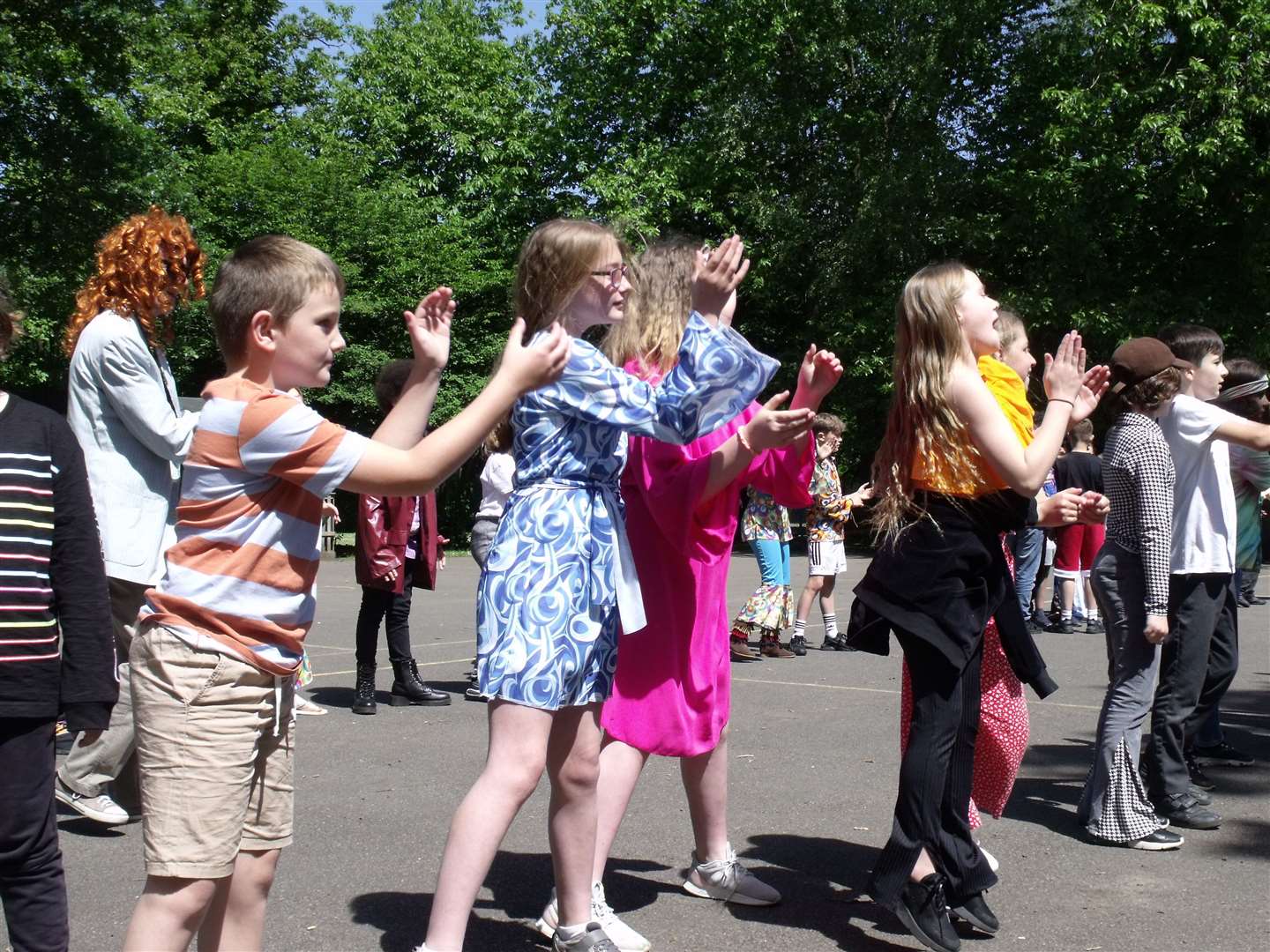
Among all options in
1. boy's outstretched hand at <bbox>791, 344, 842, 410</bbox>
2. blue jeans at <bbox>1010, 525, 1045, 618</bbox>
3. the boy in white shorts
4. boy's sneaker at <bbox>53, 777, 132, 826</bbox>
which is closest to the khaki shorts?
boy's outstretched hand at <bbox>791, 344, 842, 410</bbox>

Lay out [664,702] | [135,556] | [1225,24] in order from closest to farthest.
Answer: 1. [664,702]
2. [135,556]
3. [1225,24]

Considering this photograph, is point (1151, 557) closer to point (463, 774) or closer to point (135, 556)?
point (463, 774)

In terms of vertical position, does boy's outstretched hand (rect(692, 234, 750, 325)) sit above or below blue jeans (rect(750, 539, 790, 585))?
above

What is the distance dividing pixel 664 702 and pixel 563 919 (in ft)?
2.20

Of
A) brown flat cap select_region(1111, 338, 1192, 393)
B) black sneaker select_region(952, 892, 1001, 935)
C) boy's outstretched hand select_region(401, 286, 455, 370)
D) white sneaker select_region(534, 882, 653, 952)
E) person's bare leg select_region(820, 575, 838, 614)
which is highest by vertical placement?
brown flat cap select_region(1111, 338, 1192, 393)

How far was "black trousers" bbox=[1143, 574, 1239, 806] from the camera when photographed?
5402mm

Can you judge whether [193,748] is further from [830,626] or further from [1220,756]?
[830,626]

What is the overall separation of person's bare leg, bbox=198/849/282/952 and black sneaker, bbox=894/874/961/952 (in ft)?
5.77

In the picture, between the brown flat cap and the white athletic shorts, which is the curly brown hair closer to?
the brown flat cap

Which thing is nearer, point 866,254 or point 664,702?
point 664,702

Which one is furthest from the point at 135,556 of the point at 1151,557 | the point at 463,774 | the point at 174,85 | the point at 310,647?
the point at 174,85

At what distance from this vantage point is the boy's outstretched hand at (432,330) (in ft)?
9.73

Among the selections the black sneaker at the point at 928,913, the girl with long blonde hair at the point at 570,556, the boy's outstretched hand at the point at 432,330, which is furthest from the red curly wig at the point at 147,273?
the black sneaker at the point at 928,913

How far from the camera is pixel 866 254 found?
28.0m
